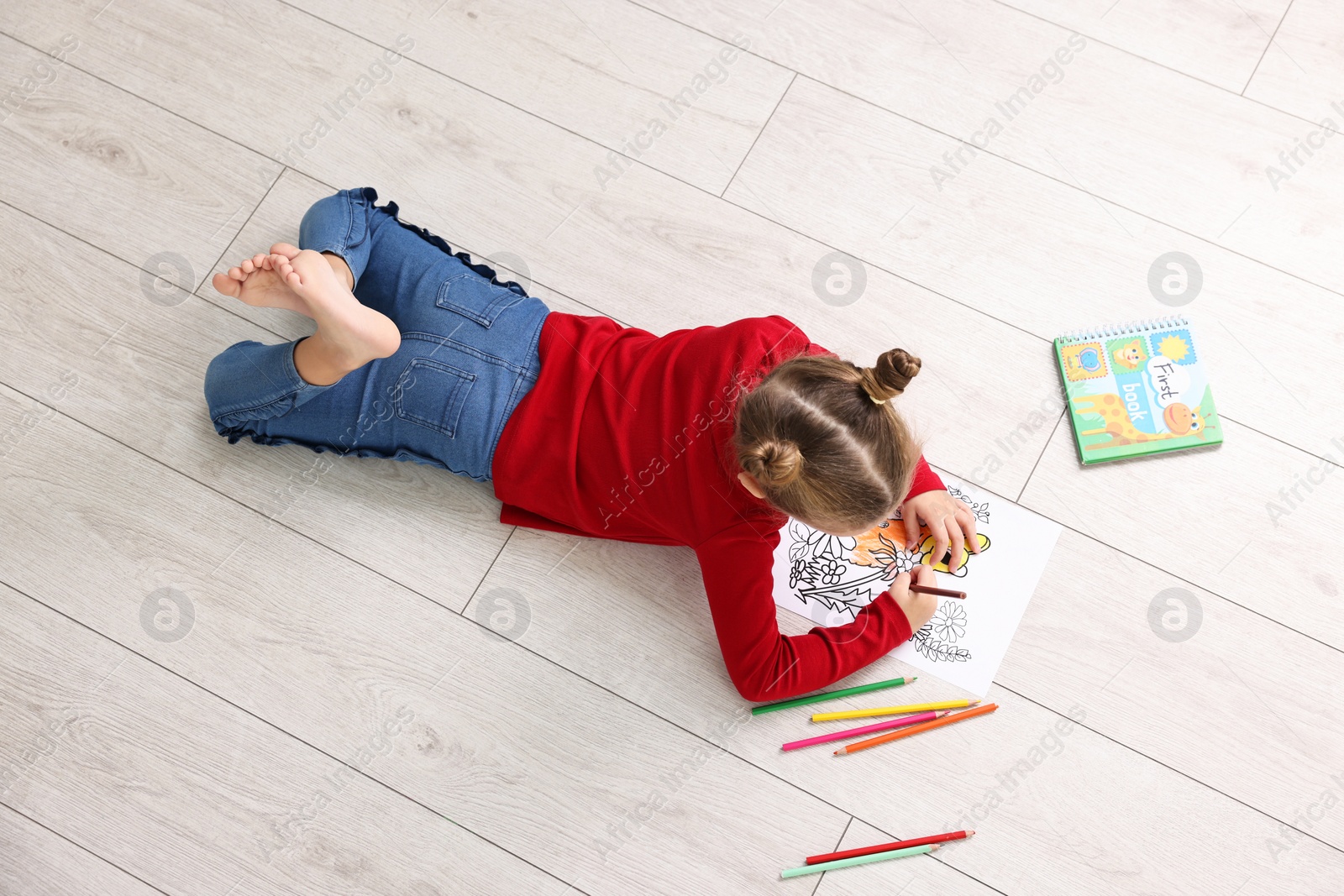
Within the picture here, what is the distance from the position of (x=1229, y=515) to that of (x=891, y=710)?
46 cm

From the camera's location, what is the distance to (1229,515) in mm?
1004

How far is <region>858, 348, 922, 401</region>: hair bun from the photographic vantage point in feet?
2.10

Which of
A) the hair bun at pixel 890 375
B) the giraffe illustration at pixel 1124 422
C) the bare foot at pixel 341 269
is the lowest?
the bare foot at pixel 341 269

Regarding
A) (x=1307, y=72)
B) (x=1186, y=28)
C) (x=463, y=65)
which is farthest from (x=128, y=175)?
(x=1307, y=72)

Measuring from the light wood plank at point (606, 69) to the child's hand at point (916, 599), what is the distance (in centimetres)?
53

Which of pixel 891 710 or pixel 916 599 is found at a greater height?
pixel 916 599

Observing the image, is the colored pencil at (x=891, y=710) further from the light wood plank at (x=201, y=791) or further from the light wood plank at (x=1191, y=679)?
the light wood plank at (x=201, y=791)

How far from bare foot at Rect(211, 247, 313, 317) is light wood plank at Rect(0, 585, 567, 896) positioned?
445mm

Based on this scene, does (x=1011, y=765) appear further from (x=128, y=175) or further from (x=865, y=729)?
(x=128, y=175)

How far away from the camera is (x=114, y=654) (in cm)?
97

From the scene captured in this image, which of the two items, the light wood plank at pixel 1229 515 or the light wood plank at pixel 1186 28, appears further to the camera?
the light wood plank at pixel 1186 28

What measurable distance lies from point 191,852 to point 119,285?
66cm

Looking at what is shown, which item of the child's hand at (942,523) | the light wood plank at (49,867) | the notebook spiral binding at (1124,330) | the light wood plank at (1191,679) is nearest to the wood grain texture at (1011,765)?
the light wood plank at (1191,679)

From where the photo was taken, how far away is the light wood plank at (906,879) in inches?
36.6
